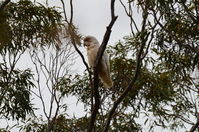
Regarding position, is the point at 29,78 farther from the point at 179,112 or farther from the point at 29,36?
the point at 179,112

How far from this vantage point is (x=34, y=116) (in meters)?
6.04

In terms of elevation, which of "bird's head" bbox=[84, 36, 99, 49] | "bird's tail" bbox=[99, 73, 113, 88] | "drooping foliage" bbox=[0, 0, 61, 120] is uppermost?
"drooping foliage" bbox=[0, 0, 61, 120]

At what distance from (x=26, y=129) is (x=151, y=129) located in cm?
175

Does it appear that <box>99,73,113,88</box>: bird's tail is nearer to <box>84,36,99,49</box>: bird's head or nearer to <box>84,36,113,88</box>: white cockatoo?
<box>84,36,113,88</box>: white cockatoo

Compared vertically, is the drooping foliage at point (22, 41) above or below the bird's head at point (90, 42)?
above

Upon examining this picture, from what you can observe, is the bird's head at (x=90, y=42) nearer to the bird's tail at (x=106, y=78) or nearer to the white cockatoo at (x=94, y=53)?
the white cockatoo at (x=94, y=53)

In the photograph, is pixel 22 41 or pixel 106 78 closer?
pixel 106 78

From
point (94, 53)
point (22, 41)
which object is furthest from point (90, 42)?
point (22, 41)

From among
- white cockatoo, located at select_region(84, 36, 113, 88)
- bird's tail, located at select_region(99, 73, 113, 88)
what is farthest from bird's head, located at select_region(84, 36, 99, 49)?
bird's tail, located at select_region(99, 73, 113, 88)

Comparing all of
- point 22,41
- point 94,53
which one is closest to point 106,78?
point 94,53

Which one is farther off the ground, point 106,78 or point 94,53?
point 94,53

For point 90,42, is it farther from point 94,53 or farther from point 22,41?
point 22,41

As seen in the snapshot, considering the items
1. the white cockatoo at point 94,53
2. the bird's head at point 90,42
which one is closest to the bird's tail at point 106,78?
the white cockatoo at point 94,53

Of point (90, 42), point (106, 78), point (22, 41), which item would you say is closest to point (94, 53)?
point (90, 42)
